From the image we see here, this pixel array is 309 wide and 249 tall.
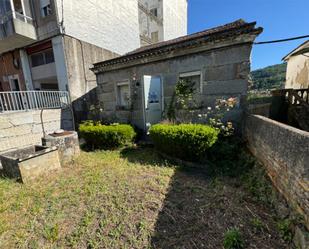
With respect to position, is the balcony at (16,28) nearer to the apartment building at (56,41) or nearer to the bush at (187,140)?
the apartment building at (56,41)

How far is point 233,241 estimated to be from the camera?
223 centimetres

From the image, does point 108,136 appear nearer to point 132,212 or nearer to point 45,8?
point 132,212

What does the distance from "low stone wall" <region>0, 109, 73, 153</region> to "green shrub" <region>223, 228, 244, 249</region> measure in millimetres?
7461

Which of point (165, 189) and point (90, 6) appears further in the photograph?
point (90, 6)

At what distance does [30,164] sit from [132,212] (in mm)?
3009

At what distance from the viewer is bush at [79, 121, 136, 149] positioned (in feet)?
20.0

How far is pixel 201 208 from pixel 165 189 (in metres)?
0.85

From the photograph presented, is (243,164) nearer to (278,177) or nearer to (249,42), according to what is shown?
(278,177)

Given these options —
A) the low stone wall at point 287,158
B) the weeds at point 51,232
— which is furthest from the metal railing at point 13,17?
the low stone wall at point 287,158

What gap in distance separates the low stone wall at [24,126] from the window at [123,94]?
3245mm

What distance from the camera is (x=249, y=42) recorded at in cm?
458

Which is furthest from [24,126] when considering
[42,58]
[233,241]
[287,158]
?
[287,158]

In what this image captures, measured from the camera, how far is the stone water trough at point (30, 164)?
3.90 meters

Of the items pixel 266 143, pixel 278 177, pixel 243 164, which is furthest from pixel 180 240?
pixel 243 164
